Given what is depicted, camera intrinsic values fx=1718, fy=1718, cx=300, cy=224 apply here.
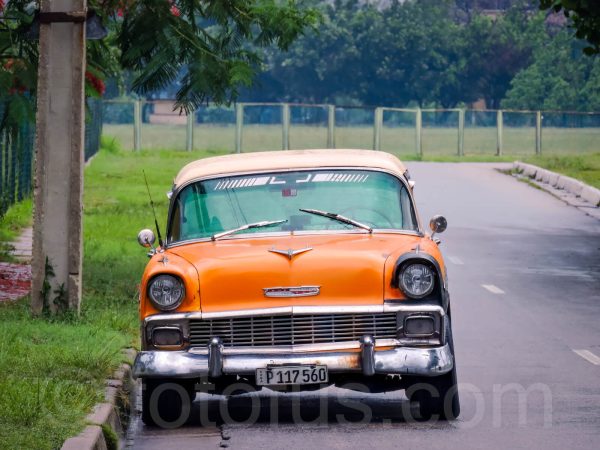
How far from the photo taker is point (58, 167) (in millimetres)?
14398

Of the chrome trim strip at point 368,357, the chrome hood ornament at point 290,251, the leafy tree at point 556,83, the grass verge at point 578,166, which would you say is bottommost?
the chrome trim strip at point 368,357

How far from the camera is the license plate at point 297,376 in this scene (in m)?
10.0

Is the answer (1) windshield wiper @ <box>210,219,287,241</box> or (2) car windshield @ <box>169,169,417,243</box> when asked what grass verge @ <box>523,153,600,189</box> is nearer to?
(2) car windshield @ <box>169,169,417,243</box>

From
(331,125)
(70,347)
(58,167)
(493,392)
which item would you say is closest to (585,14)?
(58,167)

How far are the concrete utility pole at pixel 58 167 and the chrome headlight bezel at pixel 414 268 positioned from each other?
472cm

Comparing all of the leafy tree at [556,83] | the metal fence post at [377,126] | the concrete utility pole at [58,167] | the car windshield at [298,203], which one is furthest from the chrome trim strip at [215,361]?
the leafy tree at [556,83]

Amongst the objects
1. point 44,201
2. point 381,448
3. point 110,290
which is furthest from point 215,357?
point 110,290

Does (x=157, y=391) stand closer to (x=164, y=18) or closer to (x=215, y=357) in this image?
(x=215, y=357)

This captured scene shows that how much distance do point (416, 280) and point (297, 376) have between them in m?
0.95

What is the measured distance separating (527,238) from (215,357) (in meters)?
15.5

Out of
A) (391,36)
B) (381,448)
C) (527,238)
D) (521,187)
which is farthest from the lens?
(391,36)

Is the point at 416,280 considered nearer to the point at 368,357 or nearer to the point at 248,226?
the point at 368,357

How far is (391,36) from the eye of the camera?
3799 inches

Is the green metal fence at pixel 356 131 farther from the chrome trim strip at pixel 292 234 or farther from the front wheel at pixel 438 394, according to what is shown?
the front wheel at pixel 438 394
